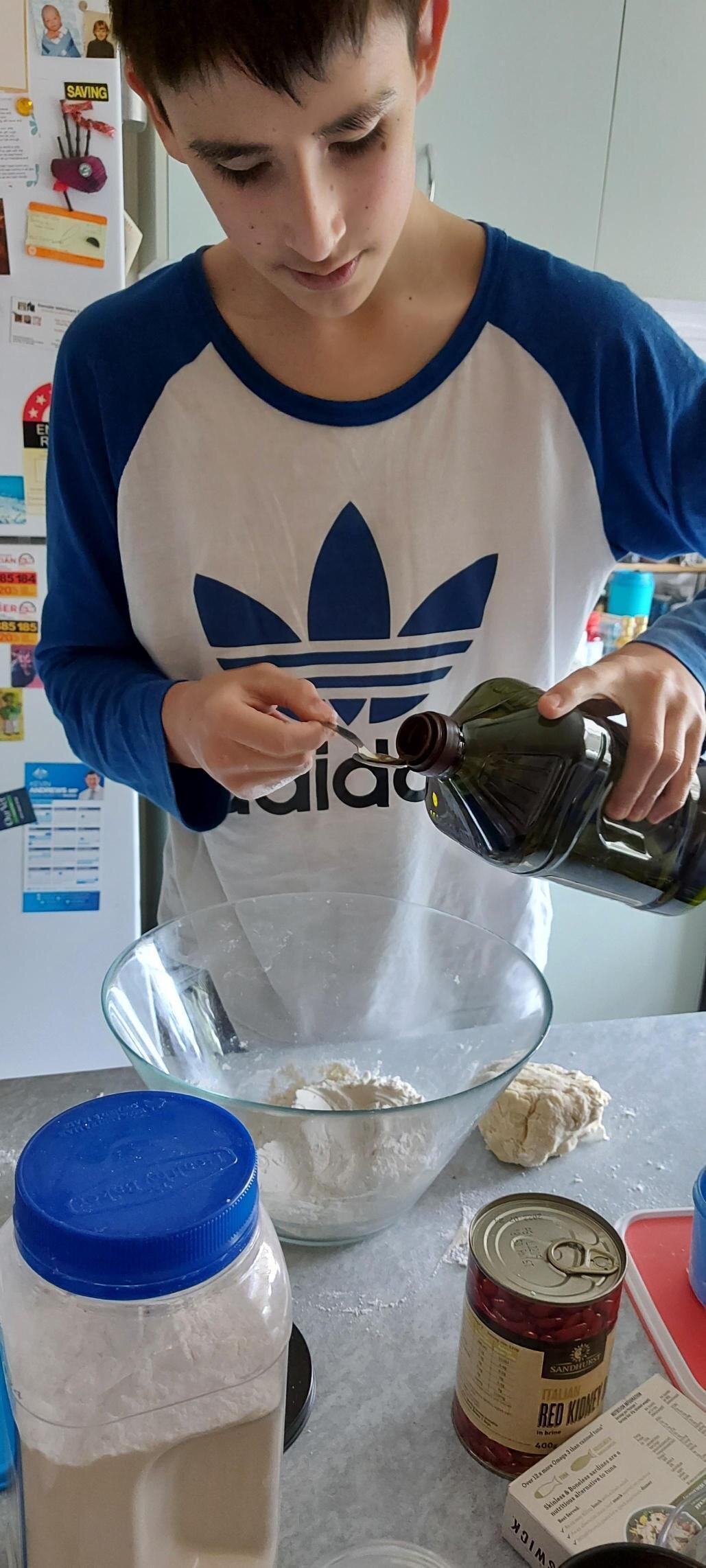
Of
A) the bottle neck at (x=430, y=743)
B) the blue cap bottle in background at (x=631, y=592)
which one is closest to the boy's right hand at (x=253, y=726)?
the bottle neck at (x=430, y=743)

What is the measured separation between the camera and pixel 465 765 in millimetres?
738

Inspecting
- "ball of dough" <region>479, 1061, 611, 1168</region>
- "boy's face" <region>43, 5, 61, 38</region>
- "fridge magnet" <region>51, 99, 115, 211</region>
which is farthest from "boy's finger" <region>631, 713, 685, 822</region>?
"boy's face" <region>43, 5, 61, 38</region>

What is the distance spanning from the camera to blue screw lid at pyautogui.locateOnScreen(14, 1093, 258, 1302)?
426 mm

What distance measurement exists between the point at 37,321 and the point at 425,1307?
158 centimetres

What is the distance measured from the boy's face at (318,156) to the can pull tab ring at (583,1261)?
2.03ft

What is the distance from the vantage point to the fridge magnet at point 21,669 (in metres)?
1.91

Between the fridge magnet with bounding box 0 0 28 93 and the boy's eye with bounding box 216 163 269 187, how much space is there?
1241 mm

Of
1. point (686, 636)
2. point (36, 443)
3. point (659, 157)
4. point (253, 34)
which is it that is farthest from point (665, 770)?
point (659, 157)

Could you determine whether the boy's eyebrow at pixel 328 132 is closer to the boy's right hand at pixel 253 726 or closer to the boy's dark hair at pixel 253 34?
the boy's dark hair at pixel 253 34

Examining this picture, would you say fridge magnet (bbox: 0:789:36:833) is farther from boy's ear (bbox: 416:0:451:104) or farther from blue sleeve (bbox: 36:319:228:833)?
boy's ear (bbox: 416:0:451:104)

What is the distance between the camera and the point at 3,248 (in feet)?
5.73

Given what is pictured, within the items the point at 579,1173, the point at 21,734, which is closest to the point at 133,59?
the point at 579,1173

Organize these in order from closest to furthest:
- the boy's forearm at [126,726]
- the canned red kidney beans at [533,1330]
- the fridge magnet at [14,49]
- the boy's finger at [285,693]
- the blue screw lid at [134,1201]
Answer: the blue screw lid at [134,1201] → the canned red kidney beans at [533,1330] → the boy's finger at [285,693] → the boy's forearm at [126,726] → the fridge magnet at [14,49]

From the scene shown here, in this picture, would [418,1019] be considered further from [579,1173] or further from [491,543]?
[491,543]
